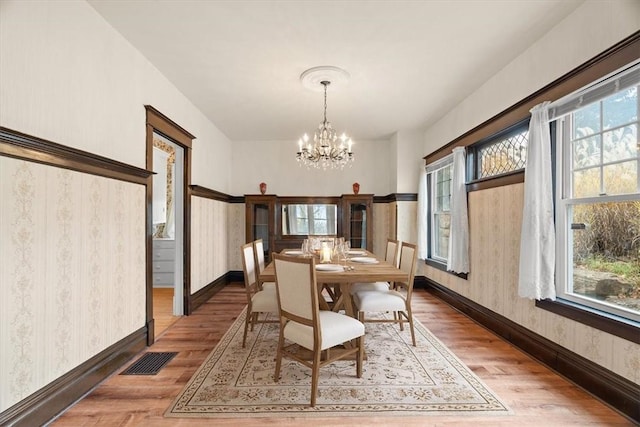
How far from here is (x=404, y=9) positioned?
2.21 metres

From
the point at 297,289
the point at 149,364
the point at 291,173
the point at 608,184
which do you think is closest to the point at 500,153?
the point at 608,184

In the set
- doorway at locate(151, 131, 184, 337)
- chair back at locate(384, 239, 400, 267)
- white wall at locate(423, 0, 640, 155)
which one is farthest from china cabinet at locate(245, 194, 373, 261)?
white wall at locate(423, 0, 640, 155)

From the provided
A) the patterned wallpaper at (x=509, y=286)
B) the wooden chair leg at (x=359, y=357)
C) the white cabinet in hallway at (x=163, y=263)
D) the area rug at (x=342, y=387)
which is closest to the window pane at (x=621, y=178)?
the patterned wallpaper at (x=509, y=286)

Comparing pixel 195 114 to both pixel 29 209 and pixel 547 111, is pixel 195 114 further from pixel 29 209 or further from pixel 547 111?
pixel 547 111

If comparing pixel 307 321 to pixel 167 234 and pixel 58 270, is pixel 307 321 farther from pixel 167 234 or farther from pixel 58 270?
pixel 167 234

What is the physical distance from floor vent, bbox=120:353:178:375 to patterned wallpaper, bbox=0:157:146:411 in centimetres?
27

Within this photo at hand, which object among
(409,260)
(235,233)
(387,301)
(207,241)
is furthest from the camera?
(235,233)

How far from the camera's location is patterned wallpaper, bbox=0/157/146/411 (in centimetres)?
163

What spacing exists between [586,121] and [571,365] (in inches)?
70.2

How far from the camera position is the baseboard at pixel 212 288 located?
406 cm

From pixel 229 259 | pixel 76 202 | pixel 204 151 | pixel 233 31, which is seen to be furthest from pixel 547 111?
pixel 229 259

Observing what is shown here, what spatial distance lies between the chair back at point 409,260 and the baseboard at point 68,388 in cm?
246

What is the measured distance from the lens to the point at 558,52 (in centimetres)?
241

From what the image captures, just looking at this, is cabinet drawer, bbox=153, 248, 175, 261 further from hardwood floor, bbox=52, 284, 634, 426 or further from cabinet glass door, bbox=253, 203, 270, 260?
hardwood floor, bbox=52, 284, 634, 426
